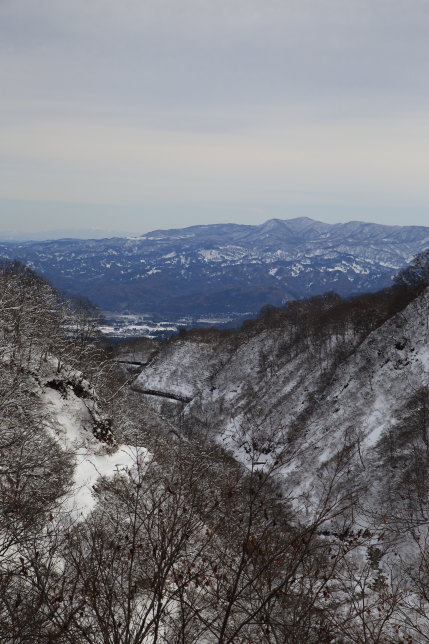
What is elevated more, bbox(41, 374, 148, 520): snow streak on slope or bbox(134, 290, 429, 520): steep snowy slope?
bbox(41, 374, 148, 520): snow streak on slope

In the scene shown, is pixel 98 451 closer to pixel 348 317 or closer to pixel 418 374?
pixel 418 374

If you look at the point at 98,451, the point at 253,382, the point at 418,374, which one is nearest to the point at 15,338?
the point at 98,451

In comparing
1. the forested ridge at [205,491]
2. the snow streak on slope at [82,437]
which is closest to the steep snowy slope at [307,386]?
the forested ridge at [205,491]

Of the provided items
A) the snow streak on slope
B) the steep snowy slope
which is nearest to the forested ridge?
the snow streak on slope

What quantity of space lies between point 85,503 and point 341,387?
5024 centimetres

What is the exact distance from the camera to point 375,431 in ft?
162

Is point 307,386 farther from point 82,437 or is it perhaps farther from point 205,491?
point 205,491

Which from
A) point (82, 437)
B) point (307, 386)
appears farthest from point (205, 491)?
point (307, 386)

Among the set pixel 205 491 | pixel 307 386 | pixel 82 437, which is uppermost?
pixel 205 491

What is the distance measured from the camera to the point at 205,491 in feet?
46.5

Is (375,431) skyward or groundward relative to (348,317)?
groundward

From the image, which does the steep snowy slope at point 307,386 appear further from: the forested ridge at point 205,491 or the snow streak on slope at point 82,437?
the snow streak on slope at point 82,437

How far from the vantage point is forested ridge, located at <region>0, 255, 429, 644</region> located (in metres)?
5.47

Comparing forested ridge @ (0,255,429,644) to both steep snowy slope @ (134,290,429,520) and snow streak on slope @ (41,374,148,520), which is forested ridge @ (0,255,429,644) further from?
steep snowy slope @ (134,290,429,520)
